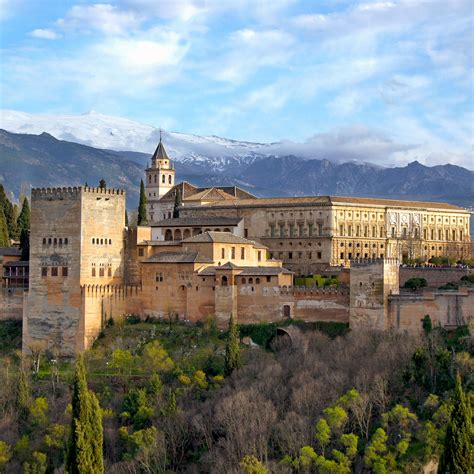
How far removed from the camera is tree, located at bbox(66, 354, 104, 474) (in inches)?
1612

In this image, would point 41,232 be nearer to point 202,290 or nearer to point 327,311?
point 202,290

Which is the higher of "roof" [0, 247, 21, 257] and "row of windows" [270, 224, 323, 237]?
"row of windows" [270, 224, 323, 237]

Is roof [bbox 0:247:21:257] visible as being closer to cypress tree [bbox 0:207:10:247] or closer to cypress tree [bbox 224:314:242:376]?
cypress tree [bbox 0:207:10:247]

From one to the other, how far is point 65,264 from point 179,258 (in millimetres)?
6172

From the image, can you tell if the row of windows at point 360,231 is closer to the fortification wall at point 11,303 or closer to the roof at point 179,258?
the roof at point 179,258

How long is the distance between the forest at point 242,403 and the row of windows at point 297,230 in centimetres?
1860

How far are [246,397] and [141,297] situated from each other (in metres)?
15.7

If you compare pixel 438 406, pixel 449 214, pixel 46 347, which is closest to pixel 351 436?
pixel 438 406

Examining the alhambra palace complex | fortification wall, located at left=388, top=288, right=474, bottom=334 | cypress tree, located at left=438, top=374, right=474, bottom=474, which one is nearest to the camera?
cypress tree, located at left=438, top=374, right=474, bottom=474

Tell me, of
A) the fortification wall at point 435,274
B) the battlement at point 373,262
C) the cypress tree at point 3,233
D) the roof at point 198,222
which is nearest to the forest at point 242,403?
the battlement at point 373,262

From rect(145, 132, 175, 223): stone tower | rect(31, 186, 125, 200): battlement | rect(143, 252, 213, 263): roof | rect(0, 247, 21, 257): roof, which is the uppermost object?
rect(145, 132, 175, 223): stone tower

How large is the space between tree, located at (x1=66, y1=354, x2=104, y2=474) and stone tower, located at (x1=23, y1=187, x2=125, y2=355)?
1574 centimetres

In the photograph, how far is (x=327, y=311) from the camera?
57.4m

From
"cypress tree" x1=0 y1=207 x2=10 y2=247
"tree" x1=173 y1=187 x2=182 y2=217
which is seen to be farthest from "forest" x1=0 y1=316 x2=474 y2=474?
"tree" x1=173 y1=187 x2=182 y2=217
